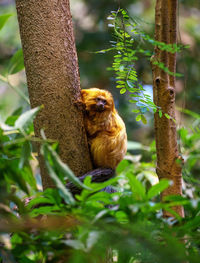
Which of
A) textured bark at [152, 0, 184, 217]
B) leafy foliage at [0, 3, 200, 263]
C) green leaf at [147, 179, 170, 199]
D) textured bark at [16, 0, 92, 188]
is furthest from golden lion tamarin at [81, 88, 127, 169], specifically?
green leaf at [147, 179, 170, 199]

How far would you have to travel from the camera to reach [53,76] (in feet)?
5.34

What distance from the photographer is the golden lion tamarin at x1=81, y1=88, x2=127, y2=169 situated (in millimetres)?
2059

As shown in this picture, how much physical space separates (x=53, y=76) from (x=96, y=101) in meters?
0.59

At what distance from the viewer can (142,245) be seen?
859 mm

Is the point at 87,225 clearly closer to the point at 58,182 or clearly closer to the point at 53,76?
the point at 58,182

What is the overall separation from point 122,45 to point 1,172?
833 millimetres

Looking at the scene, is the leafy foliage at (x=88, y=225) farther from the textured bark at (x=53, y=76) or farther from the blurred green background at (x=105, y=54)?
the blurred green background at (x=105, y=54)

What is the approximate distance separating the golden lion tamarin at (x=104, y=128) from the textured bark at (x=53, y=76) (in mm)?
→ 354

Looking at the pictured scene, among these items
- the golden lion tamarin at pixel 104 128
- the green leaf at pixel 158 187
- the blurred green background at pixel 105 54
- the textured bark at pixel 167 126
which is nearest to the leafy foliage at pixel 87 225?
the green leaf at pixel 158 187

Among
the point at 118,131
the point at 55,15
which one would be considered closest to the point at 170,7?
the point at 55,15

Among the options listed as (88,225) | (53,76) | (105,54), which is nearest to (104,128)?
(53,76)

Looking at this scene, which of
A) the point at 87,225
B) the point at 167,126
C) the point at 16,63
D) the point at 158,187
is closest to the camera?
the point at 87,225

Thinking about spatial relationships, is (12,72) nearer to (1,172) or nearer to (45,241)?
(1,172)

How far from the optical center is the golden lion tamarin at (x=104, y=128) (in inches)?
81.0
